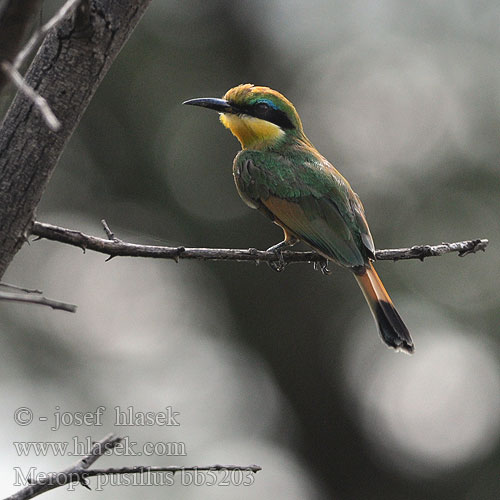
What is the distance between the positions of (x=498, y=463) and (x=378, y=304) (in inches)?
271

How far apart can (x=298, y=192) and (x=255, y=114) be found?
656mm

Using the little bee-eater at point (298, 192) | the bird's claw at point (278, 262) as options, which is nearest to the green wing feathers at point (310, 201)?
the little bee-eater at point (298, 192)

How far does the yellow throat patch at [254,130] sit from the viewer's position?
5.08 metres

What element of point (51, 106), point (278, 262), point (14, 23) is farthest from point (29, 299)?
point (278, 262)

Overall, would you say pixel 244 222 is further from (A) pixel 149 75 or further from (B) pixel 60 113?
(B) pixel 60 113

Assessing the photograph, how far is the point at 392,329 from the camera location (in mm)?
4082

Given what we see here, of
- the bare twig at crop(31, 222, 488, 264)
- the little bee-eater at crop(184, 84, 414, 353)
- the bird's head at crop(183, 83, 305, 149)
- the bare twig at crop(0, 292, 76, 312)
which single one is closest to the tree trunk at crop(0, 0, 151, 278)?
the bare twig at crop(31, 222, 488, 264)

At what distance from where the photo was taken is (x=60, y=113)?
2021 mm

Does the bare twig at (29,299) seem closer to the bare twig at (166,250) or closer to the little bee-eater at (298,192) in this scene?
the bare twig at (166,250)

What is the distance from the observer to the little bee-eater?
421 centimetres

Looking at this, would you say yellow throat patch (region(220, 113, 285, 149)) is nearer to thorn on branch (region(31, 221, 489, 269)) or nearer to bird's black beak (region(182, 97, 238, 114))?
bird's black beak (region(182, 97, 238, 114))

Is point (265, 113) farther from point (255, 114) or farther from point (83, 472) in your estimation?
point (83, 472)

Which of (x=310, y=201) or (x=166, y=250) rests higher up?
(x=310, y=201)

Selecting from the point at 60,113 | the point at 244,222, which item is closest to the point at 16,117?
the point at 60,113
